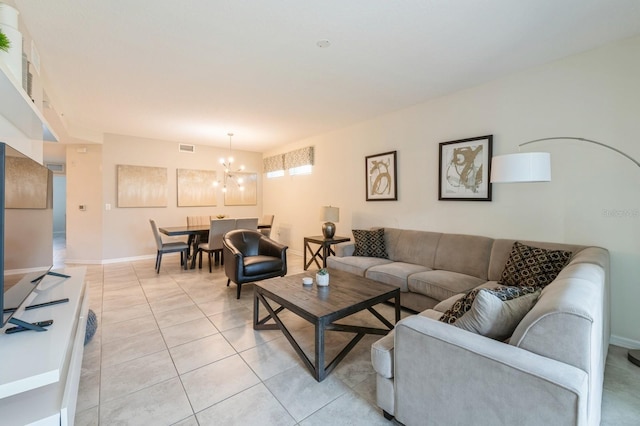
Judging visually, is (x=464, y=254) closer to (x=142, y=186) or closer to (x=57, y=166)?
(x=142, y=186)

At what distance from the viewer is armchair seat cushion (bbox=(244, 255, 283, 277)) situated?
3684mm

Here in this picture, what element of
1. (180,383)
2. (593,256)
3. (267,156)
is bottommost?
(180,383)

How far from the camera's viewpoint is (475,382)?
126 cm

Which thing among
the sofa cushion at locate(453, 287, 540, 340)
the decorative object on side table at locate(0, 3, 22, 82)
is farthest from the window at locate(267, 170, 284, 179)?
the sofa cushion at locate(453, 287, 540, 340)

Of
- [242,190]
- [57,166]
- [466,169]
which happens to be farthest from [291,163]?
[57,166]

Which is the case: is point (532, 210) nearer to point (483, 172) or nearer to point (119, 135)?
point (483, 172)

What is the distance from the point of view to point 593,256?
7.16 feet

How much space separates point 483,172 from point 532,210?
66cm

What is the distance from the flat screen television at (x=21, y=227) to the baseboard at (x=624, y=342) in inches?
171

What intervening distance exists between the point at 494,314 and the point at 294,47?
8.42 ft

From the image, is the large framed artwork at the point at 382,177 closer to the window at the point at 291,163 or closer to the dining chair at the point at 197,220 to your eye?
the window at the point at 291,163

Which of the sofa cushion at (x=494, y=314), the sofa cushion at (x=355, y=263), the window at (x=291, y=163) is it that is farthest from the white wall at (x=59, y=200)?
the sofa cushion at (x=494, y=314)

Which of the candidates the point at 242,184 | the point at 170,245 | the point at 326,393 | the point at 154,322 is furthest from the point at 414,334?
the point at 242,184

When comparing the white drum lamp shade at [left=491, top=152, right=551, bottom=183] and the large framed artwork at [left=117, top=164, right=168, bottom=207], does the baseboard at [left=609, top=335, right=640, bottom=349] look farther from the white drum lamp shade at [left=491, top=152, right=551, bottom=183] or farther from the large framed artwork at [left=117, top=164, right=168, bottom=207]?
the large framed artwork at [left=117, top=164, right=168, bottom=207]
